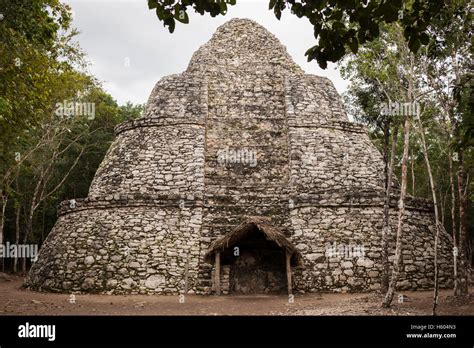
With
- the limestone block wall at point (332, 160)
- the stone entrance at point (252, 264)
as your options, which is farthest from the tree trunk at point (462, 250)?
the stone entrance at point (252, 264)

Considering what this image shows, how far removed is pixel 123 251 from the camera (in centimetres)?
1323

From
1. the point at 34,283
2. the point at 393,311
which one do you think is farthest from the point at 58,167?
the point at 393,311

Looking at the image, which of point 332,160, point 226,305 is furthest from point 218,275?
point 332,160

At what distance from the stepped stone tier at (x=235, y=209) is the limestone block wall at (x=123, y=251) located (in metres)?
0.03

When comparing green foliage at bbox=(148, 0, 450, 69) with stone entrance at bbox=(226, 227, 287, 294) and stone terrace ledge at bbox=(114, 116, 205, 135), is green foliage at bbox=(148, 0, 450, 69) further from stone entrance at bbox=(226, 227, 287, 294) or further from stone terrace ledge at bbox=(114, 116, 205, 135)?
stone terrace ledge at bbox=(114, 116, 205, 135)

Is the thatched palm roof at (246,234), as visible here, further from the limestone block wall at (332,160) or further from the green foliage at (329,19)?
the green foliage at (329,19)

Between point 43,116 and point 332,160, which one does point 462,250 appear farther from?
point 43,116

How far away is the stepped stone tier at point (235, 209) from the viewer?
12.7m

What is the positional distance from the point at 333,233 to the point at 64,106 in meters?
14.2

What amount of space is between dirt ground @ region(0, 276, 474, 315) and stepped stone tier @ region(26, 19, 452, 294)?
0.65 meters

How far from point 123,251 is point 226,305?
13.3 feet

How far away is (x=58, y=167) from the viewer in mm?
26391
